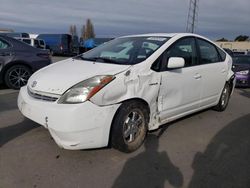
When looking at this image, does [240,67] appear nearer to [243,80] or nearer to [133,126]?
[243,80]

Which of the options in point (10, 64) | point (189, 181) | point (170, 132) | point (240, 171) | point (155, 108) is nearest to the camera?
point (189, 181)

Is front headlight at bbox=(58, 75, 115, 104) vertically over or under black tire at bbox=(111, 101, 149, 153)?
over

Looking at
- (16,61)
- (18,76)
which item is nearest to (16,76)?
(18,76)

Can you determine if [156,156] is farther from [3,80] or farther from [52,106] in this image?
[3,80]

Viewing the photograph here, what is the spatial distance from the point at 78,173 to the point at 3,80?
498 cm

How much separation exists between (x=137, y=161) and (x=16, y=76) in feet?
16.6

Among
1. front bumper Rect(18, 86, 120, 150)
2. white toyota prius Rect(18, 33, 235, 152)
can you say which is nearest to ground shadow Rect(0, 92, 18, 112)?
white toyota prius Rect(18, 33, 235, 152)

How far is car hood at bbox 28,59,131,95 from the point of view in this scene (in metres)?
3.11

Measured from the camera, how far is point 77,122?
9.39 feet

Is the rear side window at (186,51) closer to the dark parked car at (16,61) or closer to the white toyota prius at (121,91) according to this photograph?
the white toyota prius at (121,91)

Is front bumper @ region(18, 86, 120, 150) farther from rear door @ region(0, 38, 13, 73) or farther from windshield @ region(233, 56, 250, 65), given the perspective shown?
windshield @ region(233, 56, 250, 65)

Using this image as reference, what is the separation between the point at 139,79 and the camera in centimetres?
335

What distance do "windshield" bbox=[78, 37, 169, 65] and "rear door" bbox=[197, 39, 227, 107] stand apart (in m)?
0.96

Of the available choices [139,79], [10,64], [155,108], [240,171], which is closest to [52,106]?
[139,79]
